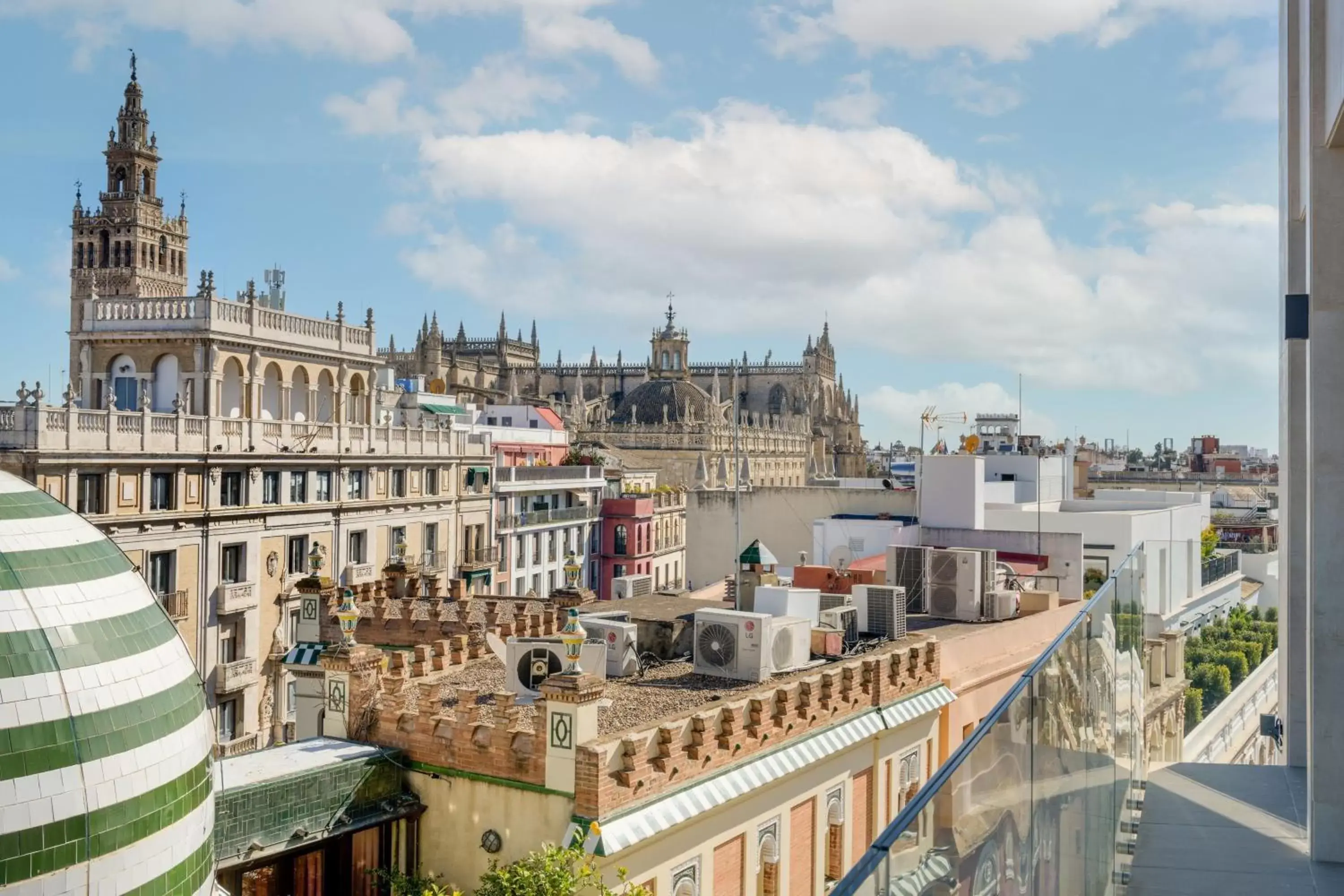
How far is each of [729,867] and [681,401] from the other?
8420 cm

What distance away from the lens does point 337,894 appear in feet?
37.4

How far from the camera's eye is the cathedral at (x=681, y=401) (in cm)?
8312

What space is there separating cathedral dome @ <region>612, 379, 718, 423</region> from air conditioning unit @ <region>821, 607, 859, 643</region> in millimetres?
71946

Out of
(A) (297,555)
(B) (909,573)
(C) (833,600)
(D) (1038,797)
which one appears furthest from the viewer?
(A) (297,555)

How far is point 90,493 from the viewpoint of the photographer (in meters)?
25.9

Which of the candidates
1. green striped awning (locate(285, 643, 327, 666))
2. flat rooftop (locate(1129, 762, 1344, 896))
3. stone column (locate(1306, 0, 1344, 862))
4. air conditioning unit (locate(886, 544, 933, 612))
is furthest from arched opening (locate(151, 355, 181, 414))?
stone column (locate(1306, 0, 1344, 862))

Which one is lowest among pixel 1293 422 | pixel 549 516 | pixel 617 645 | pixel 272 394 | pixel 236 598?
A: pixel 236 598

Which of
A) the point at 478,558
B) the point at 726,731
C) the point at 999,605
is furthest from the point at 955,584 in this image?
the point at 478,558

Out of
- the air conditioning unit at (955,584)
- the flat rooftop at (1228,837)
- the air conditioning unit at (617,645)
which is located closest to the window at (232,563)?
the air conditioning unit at (617,645)

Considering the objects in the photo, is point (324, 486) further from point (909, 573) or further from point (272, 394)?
point (909, 573)

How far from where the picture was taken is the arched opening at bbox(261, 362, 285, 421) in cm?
3550

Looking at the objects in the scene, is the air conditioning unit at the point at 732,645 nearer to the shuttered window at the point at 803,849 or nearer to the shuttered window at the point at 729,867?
the shuttered window at the point at 803,849

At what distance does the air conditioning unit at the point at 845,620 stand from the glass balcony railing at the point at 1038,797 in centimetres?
783

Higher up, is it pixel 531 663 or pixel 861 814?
pixel 531 663
